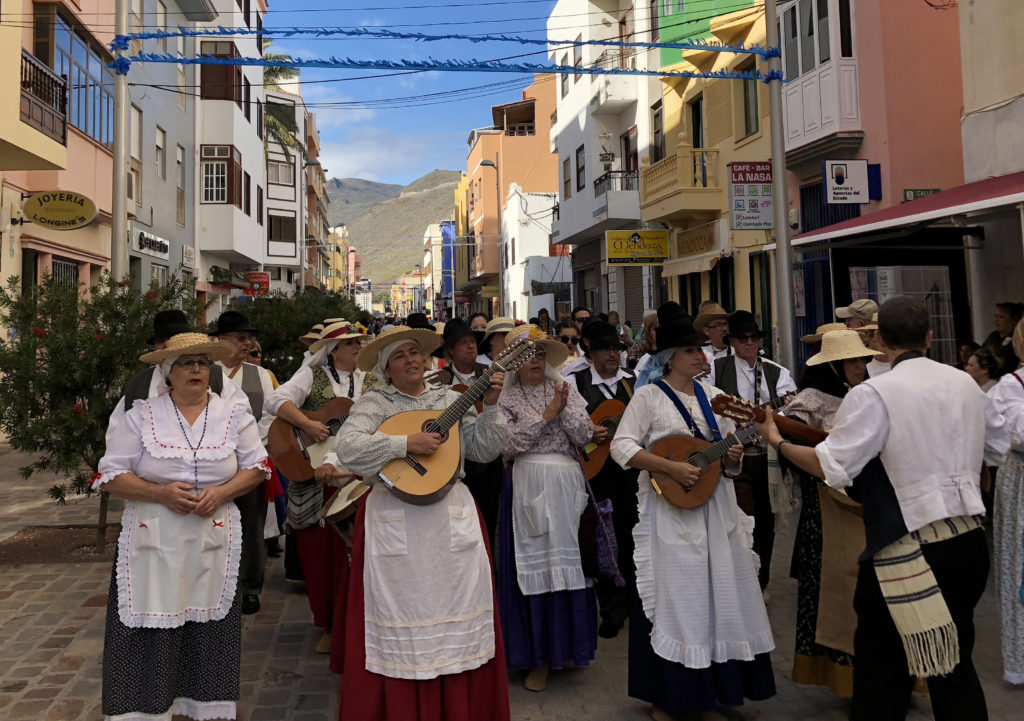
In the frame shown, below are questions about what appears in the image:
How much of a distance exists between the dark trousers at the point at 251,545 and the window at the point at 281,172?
41.3 metres

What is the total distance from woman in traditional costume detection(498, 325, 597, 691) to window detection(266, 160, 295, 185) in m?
42.8

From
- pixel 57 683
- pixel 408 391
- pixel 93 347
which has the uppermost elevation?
pixel 93 347

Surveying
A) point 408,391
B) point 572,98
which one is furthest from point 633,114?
point 408,391

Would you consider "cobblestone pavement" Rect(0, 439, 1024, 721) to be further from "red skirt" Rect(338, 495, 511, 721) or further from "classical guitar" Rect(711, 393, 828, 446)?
"classical guitar" Rect(711, 393, 828, 446)

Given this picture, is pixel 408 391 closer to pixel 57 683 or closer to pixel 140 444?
pixel 140 444

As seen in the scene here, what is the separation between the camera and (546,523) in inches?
193

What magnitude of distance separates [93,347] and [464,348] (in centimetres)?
321

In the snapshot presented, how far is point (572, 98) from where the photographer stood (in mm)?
29281

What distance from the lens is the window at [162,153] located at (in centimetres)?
2300

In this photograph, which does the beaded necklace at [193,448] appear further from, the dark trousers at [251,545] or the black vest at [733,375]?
the black vest at [733,375]

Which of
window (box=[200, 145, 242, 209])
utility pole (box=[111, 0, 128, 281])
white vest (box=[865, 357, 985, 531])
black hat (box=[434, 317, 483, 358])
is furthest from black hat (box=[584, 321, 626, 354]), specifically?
window (box=[200, 145, 242, 209])

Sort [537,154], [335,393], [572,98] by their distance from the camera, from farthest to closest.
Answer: [537,154], [572,98], [335,393]

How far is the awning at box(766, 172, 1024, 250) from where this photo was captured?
7.68m

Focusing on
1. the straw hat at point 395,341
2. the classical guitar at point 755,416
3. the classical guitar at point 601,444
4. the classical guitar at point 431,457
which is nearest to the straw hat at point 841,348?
the classical guitar at point 755,416
